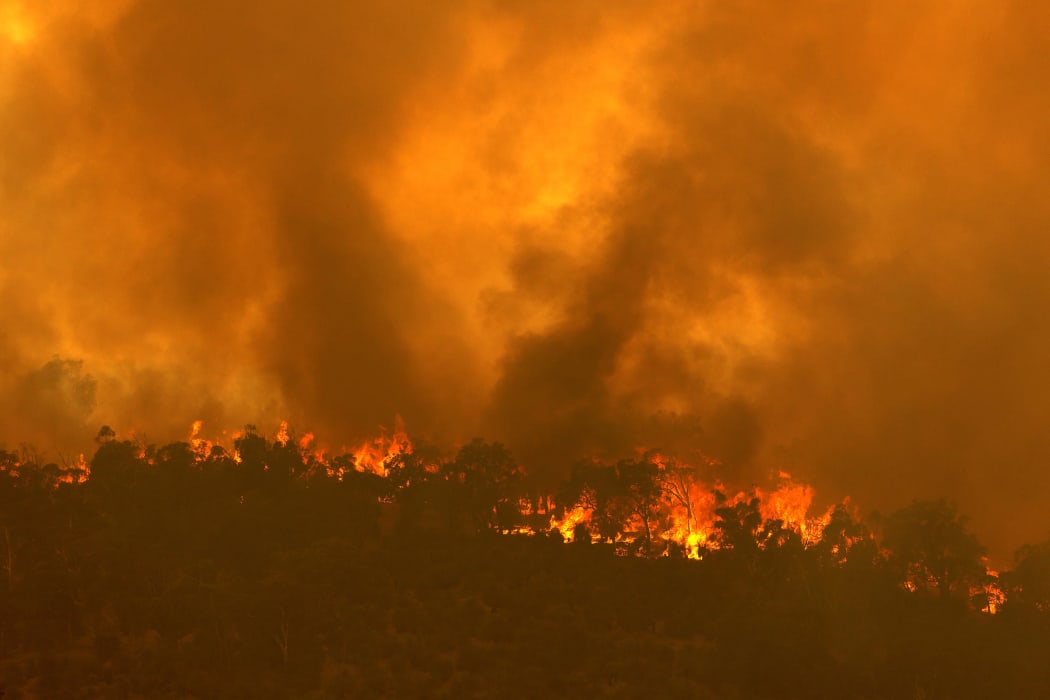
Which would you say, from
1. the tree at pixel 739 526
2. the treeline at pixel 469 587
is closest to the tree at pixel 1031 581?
the treeline at pixel 469 587

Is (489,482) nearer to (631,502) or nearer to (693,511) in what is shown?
(631,502)

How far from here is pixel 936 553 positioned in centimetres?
5816

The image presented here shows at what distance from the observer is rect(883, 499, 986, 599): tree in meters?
57.8

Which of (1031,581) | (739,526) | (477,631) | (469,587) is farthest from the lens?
(739,526)

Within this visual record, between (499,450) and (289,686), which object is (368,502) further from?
(289,686)

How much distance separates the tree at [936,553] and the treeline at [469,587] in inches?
4.5

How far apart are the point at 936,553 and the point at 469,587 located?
1050 inches

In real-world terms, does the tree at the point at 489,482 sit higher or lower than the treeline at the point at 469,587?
higher

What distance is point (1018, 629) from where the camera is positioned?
54188 millimetres

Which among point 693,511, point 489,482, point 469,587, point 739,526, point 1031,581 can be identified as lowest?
point 1031,581

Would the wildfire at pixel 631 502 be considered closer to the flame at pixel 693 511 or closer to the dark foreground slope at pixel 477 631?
the flame at pixel 693 511

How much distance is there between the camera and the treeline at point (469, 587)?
47656mm

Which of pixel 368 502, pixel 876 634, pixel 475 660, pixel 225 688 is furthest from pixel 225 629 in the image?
pixel 876 634

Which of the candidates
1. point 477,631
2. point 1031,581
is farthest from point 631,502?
point 1031,581
